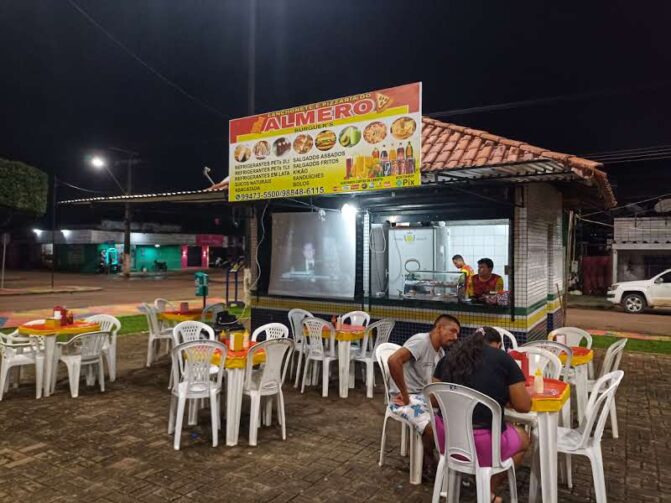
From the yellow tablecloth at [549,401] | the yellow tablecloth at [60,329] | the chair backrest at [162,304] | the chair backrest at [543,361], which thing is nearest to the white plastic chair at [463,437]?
the yellow tablecloth at [549,401]

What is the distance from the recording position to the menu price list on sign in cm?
530

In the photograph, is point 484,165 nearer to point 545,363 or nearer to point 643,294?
point 545,363

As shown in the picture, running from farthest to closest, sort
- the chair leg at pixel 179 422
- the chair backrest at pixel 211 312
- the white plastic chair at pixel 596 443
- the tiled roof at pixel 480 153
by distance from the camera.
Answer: the chair backrest at pixel 211 312, the tiled roof at pixel 480 153, the chair leg at pixel 179 422, the white plastic chair at pixel 596 443

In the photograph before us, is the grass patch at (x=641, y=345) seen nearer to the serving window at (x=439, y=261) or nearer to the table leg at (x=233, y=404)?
the serving window at (x=439, y=261)

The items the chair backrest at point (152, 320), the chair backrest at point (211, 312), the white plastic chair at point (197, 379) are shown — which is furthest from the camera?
the chair backrest at point (211, 312)

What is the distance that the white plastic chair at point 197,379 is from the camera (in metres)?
4.76

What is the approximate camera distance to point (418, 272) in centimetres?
1048

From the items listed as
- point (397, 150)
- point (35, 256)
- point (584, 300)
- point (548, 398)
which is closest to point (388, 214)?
point (397, 150)

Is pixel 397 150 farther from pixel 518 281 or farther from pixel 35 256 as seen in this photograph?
pixel 35 256

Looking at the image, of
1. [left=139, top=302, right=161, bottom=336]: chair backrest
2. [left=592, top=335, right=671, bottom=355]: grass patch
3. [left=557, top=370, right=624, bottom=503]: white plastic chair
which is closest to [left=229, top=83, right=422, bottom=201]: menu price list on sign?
[left=557, top=370, right=624, bottom=503]: white plastic chair

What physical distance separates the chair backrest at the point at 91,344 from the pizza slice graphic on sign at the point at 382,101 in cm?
463

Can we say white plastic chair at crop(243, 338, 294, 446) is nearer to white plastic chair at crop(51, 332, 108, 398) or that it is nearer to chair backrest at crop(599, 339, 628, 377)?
white plastic chair at crop(51, 332, 108, 398)

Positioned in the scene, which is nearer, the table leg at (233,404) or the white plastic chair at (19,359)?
the table leg at (233,404)

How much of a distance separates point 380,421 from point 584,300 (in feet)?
57.7
